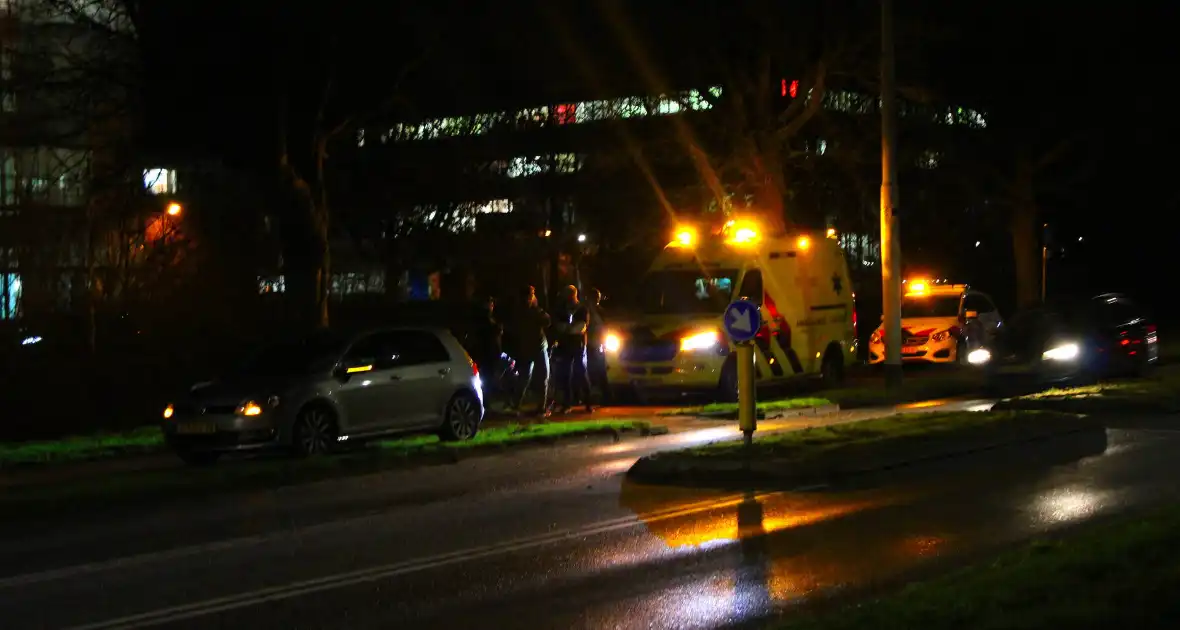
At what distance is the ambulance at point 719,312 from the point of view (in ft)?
77.0

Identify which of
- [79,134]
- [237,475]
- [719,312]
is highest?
[79,134]

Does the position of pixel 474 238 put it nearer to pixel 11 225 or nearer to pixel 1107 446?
A: pixel 11 225

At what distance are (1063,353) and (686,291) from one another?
6659 mm

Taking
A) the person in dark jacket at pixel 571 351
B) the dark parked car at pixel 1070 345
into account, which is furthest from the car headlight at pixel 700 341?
the dark parked car at pixel 1070 345

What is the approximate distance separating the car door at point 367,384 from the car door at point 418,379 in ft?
0.23

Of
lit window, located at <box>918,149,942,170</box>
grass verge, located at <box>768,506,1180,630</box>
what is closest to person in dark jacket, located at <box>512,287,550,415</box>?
grass verge, located at <box>768,506,1180,630</box>

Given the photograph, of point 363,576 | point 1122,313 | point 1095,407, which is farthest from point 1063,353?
point 363,576

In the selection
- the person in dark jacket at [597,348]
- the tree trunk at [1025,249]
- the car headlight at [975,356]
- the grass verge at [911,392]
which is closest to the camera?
the grass verge at [911,392]

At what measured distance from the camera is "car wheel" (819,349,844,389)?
26.8 metres

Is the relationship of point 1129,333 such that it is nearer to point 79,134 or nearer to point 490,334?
point 490,334

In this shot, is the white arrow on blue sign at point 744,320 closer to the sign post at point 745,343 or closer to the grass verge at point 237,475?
the sign post at point 745,343

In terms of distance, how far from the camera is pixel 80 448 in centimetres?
1772

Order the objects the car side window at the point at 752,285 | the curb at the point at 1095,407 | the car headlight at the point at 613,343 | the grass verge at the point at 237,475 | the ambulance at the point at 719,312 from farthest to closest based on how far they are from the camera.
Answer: the car side window at the point at 752,285
the car headlight at the point at 613,343
the ambulance at the point at 719,312
the curb at the point at 1095,407
the grass verge at the point at 237,475

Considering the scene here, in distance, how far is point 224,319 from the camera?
29266 mm
